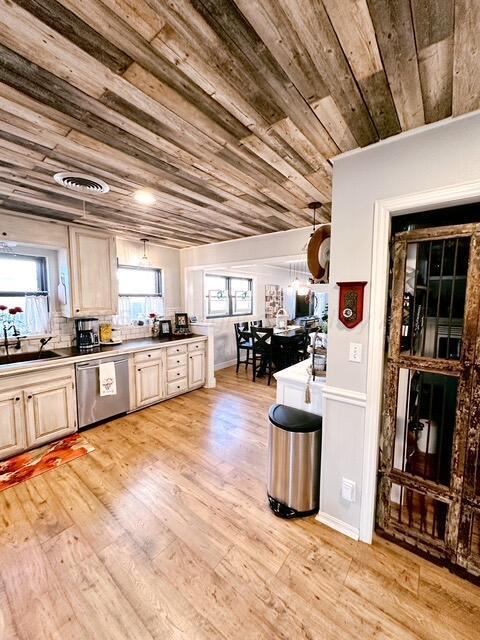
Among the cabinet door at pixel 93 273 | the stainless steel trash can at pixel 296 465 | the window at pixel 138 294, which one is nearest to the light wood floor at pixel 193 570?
the stainless steel trash can at pixel 296 465

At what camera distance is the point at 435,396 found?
178 cm

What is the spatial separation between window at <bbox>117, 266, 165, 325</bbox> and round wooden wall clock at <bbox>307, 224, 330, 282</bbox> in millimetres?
3151

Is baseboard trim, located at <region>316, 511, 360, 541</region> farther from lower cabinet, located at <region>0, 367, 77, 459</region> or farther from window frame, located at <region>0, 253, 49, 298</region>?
window frame, located at <region>0, 253, 49, 298</region>

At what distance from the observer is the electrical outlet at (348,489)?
1709 millimetres

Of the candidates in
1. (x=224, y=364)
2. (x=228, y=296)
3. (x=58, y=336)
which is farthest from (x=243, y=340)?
(x=58, y=336)

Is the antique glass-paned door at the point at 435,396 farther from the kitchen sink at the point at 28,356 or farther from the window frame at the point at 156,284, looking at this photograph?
the window frame at the point at 156,284

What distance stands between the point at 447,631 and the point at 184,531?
1.46 meters

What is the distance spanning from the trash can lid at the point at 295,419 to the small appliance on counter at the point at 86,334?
2.55m

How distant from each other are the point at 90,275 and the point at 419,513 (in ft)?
13.3

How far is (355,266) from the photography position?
1624 millimetres

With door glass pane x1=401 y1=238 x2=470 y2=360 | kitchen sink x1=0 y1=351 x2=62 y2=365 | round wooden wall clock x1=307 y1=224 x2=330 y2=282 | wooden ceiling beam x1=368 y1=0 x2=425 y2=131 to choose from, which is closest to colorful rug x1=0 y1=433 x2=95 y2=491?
kitchen sink x1=0 y1=351 x2=62 y2=365

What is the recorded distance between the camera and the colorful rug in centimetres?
231

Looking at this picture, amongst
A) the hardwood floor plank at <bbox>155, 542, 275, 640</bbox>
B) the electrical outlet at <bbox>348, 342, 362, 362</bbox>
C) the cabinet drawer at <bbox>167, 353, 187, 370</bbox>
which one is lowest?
the hardwood floor plank at <bbox>155, 542, 275, 640</bbox>

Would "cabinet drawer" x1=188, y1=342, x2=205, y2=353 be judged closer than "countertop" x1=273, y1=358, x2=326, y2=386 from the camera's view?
No
